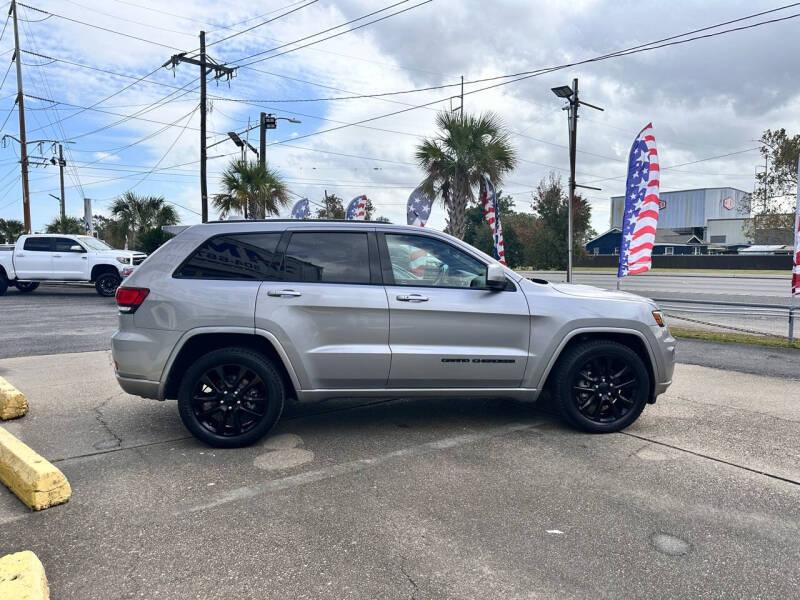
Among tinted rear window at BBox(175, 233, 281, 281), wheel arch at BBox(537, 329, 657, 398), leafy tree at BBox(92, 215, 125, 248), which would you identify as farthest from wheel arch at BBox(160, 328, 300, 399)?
leafy tree at BBox(92, 215, 125, 248)

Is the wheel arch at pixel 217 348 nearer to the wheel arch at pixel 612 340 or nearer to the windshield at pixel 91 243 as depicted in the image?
the wheel arch at pixel 612 340

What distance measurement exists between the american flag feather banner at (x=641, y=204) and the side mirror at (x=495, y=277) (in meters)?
7.56

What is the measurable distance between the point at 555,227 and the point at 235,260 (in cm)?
4492

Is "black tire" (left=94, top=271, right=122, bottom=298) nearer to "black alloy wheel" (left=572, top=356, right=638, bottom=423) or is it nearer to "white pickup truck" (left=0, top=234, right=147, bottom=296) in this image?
"white pickup truck" (left=0, top=234, right=147, bottom=296)

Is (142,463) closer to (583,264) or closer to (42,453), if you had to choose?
(42,453)

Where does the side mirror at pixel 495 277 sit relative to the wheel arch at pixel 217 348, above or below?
above

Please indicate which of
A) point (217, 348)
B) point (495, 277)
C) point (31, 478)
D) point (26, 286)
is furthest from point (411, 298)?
point (26, 286)

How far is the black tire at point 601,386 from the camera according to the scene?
15.7 ft

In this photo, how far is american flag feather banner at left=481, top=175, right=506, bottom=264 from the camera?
57.6 feet

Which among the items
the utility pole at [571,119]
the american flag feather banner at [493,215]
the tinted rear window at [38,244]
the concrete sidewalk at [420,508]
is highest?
the utility pole at [571,119]

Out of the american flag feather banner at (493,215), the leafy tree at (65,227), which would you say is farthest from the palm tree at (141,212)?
the american flag feather banner at (493,215)

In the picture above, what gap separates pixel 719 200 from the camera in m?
91.9

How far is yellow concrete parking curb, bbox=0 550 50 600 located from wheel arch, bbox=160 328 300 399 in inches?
77.4

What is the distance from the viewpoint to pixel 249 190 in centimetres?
2475
